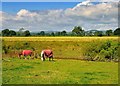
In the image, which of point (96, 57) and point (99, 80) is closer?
point (99, 80)

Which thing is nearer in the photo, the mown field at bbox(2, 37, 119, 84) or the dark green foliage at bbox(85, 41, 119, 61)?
the mown field at bbox(2, 37, 119, 84)

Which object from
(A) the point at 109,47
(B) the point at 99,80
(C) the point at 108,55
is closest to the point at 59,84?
(B) the point at 99,80

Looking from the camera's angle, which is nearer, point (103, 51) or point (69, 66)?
point (69, 66)

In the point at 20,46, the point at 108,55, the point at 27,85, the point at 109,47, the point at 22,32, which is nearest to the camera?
the point at 27,85

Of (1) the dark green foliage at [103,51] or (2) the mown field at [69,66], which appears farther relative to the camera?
(1) the dark green foliage at [103,51]

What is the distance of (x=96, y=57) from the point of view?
105 feet

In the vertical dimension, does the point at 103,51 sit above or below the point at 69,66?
above

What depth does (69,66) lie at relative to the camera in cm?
2317

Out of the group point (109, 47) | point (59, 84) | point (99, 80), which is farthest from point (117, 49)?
point (59, 84)

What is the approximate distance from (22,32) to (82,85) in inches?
3302

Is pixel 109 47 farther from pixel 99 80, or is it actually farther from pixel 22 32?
pixel 22 32

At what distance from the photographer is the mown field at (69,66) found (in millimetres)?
15930

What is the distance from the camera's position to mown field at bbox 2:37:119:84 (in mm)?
15930

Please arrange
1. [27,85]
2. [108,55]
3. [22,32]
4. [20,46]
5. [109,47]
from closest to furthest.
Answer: [27,85] < [108,55] < [109,47] < [20,46] < [22,32]
